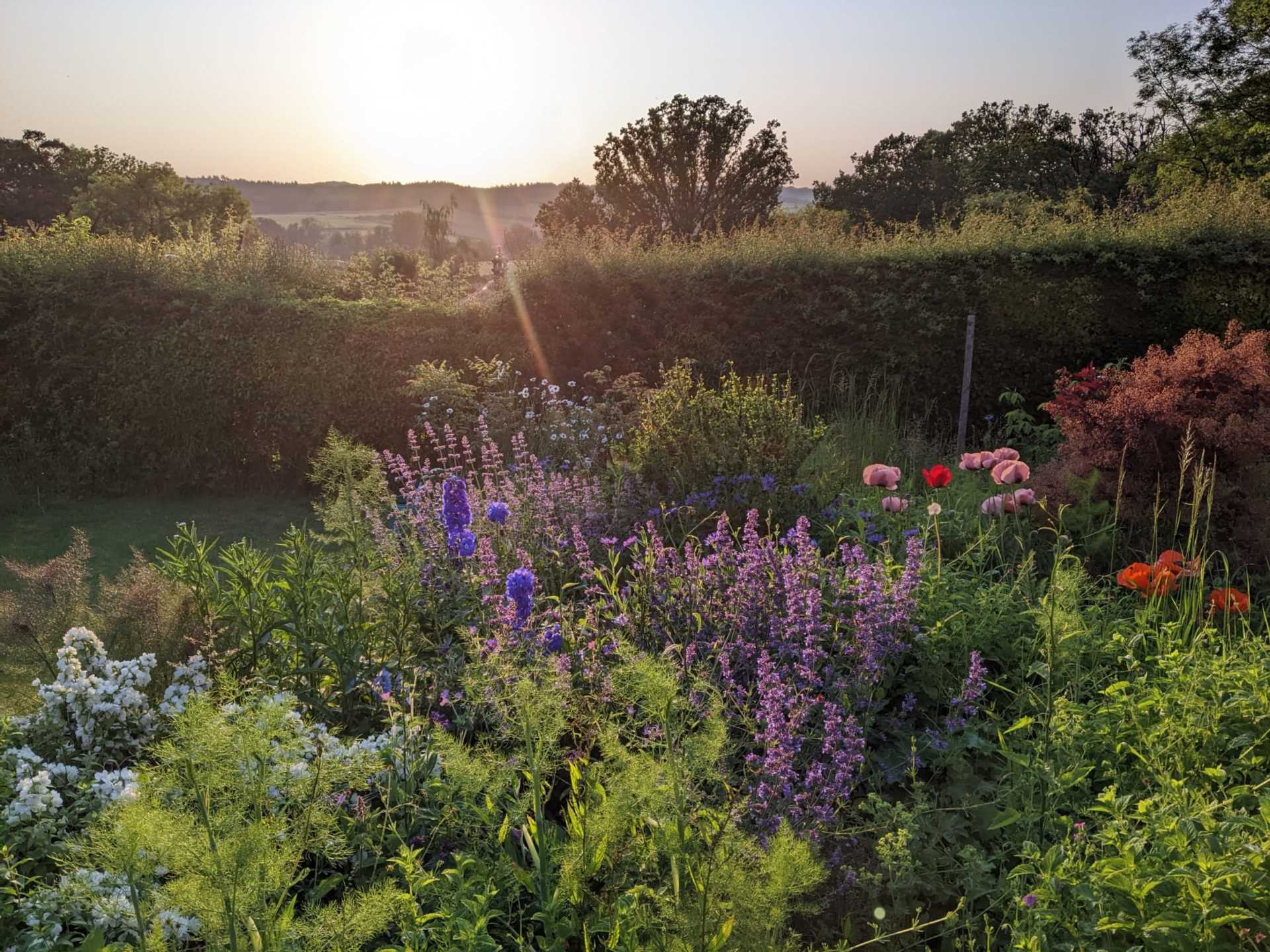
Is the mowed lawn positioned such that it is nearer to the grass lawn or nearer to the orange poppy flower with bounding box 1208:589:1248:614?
the grass lawn

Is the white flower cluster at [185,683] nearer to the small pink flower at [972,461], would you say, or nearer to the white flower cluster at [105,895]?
the white flower cluster at [105,895]

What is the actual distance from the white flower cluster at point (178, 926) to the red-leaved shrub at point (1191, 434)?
4.38 m

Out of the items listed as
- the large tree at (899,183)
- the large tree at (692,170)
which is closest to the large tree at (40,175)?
the large tree at (692,170)

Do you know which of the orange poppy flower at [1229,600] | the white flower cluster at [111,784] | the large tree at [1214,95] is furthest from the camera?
the large tree at [1214,95]

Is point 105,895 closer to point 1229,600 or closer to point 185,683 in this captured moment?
point 185,683

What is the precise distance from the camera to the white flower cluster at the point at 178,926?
168 centimetres

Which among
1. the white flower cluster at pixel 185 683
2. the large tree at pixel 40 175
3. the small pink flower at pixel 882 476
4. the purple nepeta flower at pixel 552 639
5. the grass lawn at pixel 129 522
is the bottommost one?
the grass lawn at pixel 129 522

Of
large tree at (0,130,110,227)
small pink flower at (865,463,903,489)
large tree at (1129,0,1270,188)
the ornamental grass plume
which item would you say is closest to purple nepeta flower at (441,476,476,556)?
the ornamental grass plume

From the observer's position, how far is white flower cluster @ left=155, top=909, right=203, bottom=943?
1.68 m

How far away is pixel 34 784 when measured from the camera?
2.19m

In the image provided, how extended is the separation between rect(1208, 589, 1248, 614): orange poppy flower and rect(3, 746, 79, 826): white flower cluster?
3.66 metres

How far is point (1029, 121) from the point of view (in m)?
33.3

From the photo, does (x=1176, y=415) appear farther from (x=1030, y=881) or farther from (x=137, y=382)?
(x=137, y=382)

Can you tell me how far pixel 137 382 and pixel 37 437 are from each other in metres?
1.20
